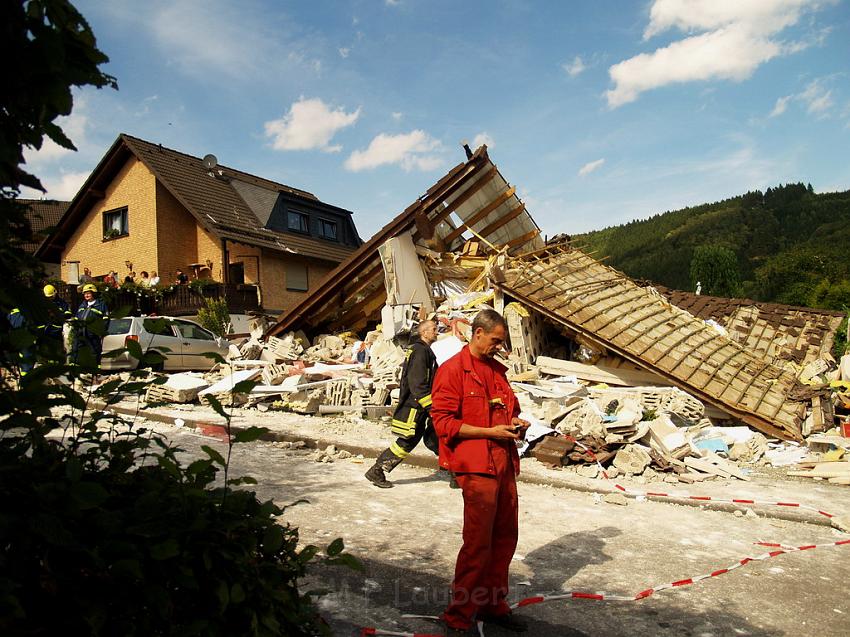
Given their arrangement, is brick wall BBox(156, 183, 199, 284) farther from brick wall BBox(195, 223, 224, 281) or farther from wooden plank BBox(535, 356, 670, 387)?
wooden plank BBox(535, 356, 670, 387)

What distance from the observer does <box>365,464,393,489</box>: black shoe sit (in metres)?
6.39

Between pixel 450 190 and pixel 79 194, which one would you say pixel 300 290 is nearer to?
pixel 79 194

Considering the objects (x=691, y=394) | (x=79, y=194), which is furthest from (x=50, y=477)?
(x=79, y=194)

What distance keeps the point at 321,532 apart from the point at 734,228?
8629cm

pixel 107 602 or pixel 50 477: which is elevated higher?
pixel 50 477

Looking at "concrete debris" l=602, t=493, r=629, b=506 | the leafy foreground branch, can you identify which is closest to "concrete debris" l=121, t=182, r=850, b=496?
"concrete debris" l=602, t=493, r=629, b=506

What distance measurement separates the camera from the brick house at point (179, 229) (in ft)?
81.0

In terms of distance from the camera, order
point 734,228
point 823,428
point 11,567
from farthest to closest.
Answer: point 734,228 < point 823,428 < point 11,567

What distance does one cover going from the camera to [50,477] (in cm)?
181

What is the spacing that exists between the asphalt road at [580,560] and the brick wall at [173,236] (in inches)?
787

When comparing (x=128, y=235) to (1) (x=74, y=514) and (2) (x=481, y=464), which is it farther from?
(1) (x=74, y=514)

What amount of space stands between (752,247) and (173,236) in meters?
68.7

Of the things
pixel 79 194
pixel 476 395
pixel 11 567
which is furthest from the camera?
pixel 79 194

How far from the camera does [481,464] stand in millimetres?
3453
